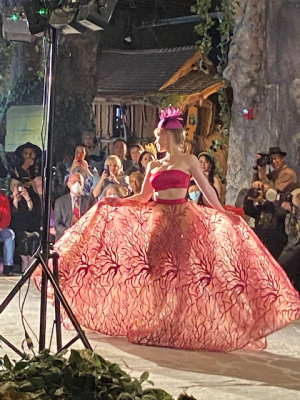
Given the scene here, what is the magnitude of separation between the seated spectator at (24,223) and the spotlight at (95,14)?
5945 millimetres

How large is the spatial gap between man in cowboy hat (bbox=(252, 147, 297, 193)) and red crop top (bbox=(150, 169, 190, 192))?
2.87m

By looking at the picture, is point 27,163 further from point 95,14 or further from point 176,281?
point 95,14

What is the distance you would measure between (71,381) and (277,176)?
703 centimetres

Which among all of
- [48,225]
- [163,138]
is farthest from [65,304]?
[163,138]

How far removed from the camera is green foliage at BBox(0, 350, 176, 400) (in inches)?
103

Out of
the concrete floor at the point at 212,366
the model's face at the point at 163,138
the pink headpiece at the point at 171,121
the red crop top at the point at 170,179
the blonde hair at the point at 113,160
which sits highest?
the pink headpiece at the point at 171,121

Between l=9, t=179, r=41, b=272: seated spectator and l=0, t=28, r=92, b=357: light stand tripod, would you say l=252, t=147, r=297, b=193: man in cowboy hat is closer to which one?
l=9, t=179, r=41, b=272: seated spectator

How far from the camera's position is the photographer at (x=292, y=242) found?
902cm

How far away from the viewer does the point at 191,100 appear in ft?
51.6

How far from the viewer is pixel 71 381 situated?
2.69 m

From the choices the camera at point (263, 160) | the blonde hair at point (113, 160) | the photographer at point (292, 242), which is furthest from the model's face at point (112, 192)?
the photographer at point (292, 242)

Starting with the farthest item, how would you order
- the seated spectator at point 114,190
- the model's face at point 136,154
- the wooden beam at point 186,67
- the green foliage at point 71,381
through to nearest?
the wooden beam at point 186,67 < the model's face at point 136,154 < the seated spectator at point 114,190 < the green foliage at point 71,381

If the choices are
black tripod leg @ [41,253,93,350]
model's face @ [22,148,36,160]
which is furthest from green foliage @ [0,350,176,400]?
model's face @ [22,148,36,160]

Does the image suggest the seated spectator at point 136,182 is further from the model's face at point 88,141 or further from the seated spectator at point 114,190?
the model's face at point 88,141
